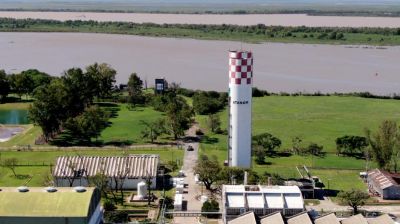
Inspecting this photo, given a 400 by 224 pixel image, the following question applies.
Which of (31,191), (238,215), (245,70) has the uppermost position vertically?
(245,70)

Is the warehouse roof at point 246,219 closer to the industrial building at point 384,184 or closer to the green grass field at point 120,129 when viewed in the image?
the industrial building at point 384,184

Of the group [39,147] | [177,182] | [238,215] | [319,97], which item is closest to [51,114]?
[39,147]

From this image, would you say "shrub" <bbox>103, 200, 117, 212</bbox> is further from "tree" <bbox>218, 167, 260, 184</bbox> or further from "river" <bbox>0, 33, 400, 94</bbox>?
"river" <bbox>0, 33, 400, 94</bbox>

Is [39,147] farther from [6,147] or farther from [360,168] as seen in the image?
[360,168]

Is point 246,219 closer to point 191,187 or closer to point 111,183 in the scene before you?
point 191,187

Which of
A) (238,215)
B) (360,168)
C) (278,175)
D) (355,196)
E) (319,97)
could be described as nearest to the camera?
(238,215)

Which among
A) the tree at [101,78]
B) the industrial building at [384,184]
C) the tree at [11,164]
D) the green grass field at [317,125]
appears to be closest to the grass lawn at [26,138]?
the tree at [11,164]
